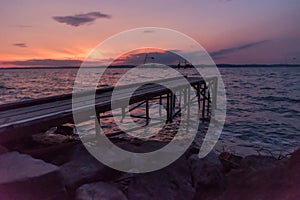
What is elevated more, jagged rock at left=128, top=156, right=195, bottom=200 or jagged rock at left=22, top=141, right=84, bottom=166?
jagged rock at left=22, top=141, right=84, bottom=166

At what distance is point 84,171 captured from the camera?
434 cm

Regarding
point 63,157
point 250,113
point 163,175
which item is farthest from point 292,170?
point 250,113

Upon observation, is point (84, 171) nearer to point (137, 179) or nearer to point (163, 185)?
point (137, 179)

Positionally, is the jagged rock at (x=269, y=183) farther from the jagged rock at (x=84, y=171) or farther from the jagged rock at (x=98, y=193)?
the jagged rock at (x=84, y=171)

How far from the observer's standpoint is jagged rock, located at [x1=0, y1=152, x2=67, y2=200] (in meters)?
2.97

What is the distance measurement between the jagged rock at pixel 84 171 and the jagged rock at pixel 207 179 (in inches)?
63.6

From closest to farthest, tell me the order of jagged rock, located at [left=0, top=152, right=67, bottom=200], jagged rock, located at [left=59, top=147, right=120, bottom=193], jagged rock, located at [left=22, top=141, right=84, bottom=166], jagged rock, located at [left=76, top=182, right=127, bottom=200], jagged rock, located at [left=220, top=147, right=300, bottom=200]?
jagged rock, located at [left=220, top=147, right=300, bottom=200] < jagged rock, located at [left=0, top=152, right=67, bottom=200] < jagged rock, located at [left=76, top=182, right=127, bottom=200] < jagged rock, located at [left=59, top=147, right=120, bottom=193] < jagged rock, located at [left=22, top=141, right=84, bottom=166]

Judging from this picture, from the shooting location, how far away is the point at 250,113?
23094 mm

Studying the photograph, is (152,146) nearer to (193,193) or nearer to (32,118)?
(193,193)

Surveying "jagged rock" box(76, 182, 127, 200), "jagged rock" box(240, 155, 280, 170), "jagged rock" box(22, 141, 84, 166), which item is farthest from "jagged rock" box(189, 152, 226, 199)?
"jagged rock" box(22, 141, 84, 166)

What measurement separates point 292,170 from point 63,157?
444 centimetres

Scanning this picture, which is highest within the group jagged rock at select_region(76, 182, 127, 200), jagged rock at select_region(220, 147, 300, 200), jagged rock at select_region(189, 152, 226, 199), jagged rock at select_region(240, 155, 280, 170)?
jagged rock at select_region(220, 147, 300, 200)

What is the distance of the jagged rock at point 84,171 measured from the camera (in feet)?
13.4

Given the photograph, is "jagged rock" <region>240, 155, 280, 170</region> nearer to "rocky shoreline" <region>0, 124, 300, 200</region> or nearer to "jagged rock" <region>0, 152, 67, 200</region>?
"rocky shoreline" <region>0, 124, 300, 200</region>
